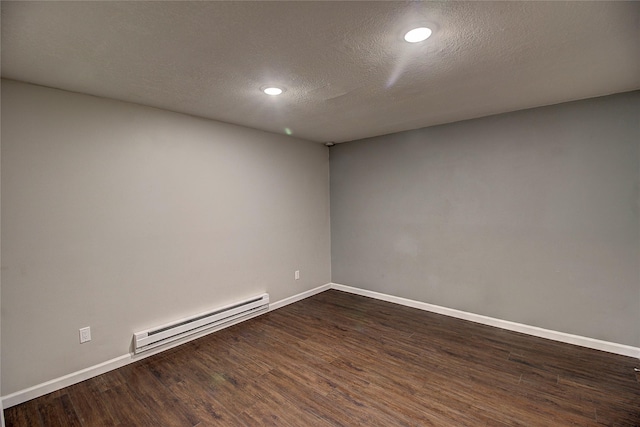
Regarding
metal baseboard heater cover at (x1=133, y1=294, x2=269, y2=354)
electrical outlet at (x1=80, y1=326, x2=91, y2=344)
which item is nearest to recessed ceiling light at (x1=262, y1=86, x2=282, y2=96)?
metal baseboard heater cover at (x1=133, y1=294, x2=269, y2=354)

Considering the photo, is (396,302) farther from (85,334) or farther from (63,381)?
(63,381)

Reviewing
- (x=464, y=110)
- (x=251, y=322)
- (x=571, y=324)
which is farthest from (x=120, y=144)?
(x=571, y=324)

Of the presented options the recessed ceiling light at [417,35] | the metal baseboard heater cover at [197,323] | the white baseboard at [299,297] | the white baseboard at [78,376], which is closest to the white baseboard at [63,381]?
the white baseboard at [78,376]

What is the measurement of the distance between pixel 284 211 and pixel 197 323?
5.65 feet

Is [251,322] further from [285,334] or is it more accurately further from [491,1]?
[491,1]

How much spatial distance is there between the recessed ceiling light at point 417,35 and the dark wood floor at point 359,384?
232 centimetres

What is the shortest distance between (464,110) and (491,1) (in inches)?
70.8

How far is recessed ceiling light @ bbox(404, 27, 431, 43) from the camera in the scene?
1.55m

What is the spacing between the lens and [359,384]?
2.30m

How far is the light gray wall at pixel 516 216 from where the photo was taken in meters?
2.62

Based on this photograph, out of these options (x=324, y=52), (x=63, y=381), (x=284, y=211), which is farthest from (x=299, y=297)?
(x=324, y=52)

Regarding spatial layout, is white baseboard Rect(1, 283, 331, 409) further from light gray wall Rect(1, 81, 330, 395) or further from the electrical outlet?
the electrical outlet

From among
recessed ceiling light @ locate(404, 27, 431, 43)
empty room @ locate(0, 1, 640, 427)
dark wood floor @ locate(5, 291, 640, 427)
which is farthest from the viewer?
dark wood floor @ locate(5, 291, 640, 427)

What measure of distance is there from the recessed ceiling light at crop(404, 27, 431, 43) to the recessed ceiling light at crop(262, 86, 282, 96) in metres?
1.08
